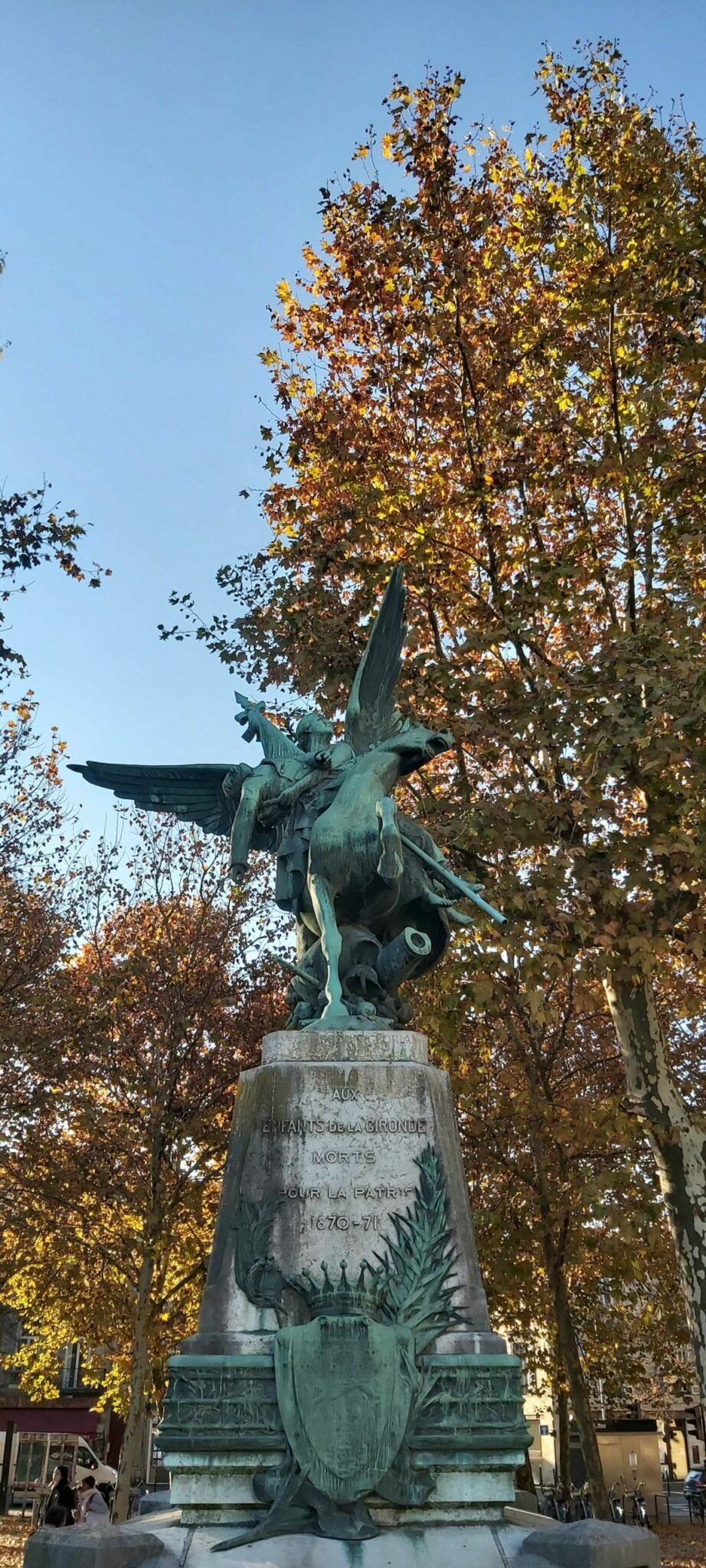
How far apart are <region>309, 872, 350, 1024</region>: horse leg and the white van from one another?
60.6 feet

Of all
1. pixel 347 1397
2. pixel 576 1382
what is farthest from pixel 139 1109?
pixel 347 1397

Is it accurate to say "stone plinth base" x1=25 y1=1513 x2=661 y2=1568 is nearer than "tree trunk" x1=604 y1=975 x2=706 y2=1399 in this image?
Yes

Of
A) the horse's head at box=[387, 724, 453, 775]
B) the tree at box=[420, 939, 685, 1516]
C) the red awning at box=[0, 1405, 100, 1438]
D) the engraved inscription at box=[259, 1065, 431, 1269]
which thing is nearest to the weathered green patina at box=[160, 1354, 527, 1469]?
the engraved inscription at box=[259, 1065, 431, 1269]

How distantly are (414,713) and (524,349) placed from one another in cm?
462

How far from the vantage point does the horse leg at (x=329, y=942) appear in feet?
20.4

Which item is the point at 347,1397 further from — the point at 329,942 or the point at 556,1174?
the point at 556,1174

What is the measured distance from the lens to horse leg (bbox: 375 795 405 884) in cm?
639

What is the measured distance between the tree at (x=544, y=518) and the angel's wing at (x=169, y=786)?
12.8 ft

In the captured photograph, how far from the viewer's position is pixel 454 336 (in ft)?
45.8

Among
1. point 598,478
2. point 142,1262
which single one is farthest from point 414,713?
point 142,1262

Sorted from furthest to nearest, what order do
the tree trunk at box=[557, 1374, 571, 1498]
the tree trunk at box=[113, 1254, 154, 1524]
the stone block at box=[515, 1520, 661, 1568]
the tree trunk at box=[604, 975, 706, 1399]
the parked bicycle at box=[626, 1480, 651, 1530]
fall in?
the parked bicycle at box=[626, 1480, 651, 1530], the tree trunk at box=[557, 1374, 571, 1498], the tree trunk at box=[113, 1254, 154, 1524], the tree trunk at box=[604, 975, 706, 1399], the stone block at box=[515, 1520, 661, 1568]

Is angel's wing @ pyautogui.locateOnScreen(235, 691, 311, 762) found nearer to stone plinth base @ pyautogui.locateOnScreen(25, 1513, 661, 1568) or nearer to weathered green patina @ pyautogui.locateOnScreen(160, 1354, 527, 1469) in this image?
weathered green patina @ pyautogui.locateOnScreen(160, 1354, 527, 1469)

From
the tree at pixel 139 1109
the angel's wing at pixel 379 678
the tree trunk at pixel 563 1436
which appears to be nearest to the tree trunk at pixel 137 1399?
the tree at pixel 139 1109

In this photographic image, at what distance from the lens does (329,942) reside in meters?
6.36
